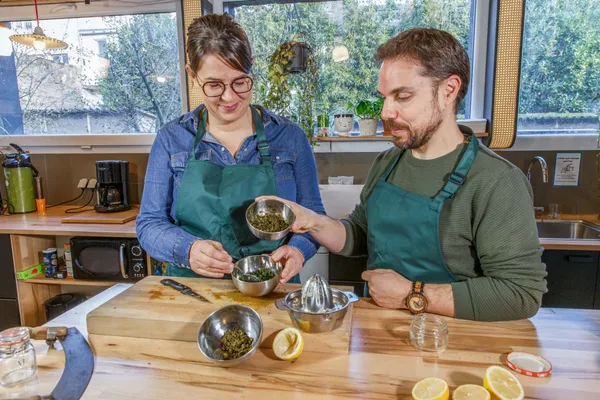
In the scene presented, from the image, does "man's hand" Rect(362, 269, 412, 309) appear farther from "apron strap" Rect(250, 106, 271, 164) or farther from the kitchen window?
the kitchen window

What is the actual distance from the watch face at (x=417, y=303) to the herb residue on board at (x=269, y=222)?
1.54 ft

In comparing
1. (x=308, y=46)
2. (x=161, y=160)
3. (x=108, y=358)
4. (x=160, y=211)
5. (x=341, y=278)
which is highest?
(x=308, y=46)

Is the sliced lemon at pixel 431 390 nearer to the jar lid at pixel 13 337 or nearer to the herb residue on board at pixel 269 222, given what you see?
the herb residue on board at pixel 269 222

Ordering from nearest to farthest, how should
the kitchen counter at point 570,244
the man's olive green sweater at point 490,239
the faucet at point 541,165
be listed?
the man's olive green sweater at point 490,239 → the kitchen counter at point 570,244 → the faucet at point 541,165

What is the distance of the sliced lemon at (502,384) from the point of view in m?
0.80

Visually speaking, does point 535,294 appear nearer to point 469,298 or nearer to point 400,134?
point 469,298

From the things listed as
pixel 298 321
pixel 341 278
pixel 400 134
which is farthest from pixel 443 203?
pixel 341 278

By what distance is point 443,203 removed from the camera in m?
1.25

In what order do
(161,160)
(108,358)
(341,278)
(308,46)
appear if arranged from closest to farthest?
(108,358), (161,160), (341,278), (308,46)

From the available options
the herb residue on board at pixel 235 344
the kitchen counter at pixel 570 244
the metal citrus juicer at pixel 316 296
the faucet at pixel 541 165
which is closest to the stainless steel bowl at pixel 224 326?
the herb residue on board at pixel 235 344

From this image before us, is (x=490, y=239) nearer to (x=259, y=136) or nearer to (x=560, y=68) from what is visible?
(x=259, y=136)

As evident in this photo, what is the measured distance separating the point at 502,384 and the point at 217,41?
4.21 ft

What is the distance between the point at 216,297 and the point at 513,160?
2.41 m

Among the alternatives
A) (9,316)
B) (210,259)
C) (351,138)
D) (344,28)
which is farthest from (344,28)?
(9,316)
